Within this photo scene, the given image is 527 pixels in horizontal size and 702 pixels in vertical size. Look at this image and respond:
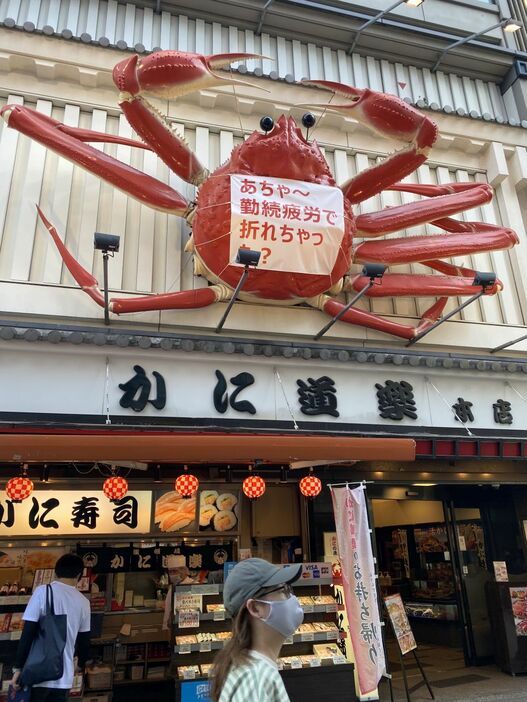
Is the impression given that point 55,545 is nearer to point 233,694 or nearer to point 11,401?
point 11,401

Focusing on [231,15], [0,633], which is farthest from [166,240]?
[0,633]

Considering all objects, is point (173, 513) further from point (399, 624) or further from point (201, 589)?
point (399, 624)

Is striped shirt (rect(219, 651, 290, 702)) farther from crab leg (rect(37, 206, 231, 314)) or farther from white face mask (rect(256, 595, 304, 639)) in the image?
crab leg (rect(37, 206, 231, 314))

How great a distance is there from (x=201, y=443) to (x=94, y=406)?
149 centimetres

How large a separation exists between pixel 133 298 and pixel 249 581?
4.73m

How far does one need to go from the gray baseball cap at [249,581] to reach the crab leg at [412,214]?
5702 mm

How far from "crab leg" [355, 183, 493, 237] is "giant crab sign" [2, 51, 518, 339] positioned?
18mm

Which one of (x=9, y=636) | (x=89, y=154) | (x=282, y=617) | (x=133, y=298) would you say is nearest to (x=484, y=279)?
(x=133, y=298)

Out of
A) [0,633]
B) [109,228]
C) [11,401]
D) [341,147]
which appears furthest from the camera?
[341,147]

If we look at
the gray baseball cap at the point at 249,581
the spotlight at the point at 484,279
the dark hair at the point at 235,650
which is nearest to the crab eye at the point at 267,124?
the spotlight at the point at 484,279

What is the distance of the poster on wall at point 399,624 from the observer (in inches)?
270

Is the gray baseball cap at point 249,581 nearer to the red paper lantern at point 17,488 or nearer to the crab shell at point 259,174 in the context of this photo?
the crab shell at point 259,174

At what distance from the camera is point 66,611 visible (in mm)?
4566

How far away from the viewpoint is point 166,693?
7195 millimetres
